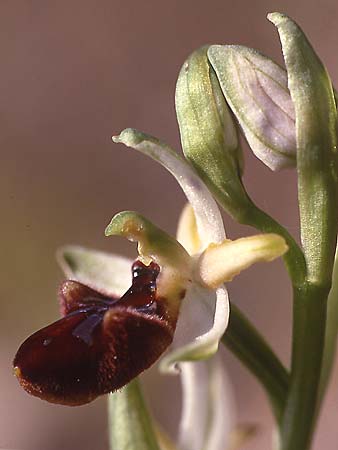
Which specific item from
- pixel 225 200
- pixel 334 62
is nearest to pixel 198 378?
pixel 225 200

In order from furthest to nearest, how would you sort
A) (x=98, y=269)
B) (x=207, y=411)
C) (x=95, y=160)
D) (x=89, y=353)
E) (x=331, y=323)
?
(x=95, y=160), (x=207, y=411), (x=98, y=269), (x=331, y=323), (x=89, y=353)

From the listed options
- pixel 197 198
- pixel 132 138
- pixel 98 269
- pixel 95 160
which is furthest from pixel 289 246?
pixel 95 160

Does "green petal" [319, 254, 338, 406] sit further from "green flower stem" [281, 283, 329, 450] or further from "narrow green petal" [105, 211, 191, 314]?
"narrow green petal" [105, 211, 191, 314]

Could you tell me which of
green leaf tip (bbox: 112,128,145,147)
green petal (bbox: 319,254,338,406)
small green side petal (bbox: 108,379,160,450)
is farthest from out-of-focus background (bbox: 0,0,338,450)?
green leaf tip (bbox: 112,128,145,147)

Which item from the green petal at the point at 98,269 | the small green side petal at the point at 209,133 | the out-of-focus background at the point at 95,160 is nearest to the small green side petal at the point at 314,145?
the small green side petal at the point at 209,133

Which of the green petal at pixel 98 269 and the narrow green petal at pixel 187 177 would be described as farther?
the green petal at pixel 98 269

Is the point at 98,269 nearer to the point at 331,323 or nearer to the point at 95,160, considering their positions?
the point at 331,323

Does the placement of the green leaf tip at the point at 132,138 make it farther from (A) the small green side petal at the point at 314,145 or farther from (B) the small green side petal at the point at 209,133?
(A) the small green side petal at the point at 314,145
